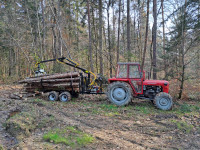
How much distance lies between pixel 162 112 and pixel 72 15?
1898 centimetres

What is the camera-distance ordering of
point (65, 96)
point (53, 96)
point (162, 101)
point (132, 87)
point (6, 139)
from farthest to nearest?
point (53, 96) < point (65, 96) < point (132, 87) < point (162, 101) < point (6, 139)

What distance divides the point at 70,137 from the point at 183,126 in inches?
139

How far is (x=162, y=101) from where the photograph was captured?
6.79 m

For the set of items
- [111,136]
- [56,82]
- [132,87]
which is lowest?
[111,136]

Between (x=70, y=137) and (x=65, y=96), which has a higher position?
(x=65, y=96)

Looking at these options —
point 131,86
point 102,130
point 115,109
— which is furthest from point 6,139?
point 131,86

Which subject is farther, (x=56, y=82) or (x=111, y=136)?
(x=56, y=82)

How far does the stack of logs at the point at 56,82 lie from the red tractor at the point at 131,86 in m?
2.12

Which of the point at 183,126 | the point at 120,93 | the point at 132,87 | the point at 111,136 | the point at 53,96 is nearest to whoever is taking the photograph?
the point at 111,136

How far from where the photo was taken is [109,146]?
3717 mm

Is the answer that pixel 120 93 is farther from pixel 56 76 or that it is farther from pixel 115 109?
pixel 56 76

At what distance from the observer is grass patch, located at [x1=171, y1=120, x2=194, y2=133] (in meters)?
4.75

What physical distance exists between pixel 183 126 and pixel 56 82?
6.43 m

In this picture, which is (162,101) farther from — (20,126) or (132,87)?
(20,126)
